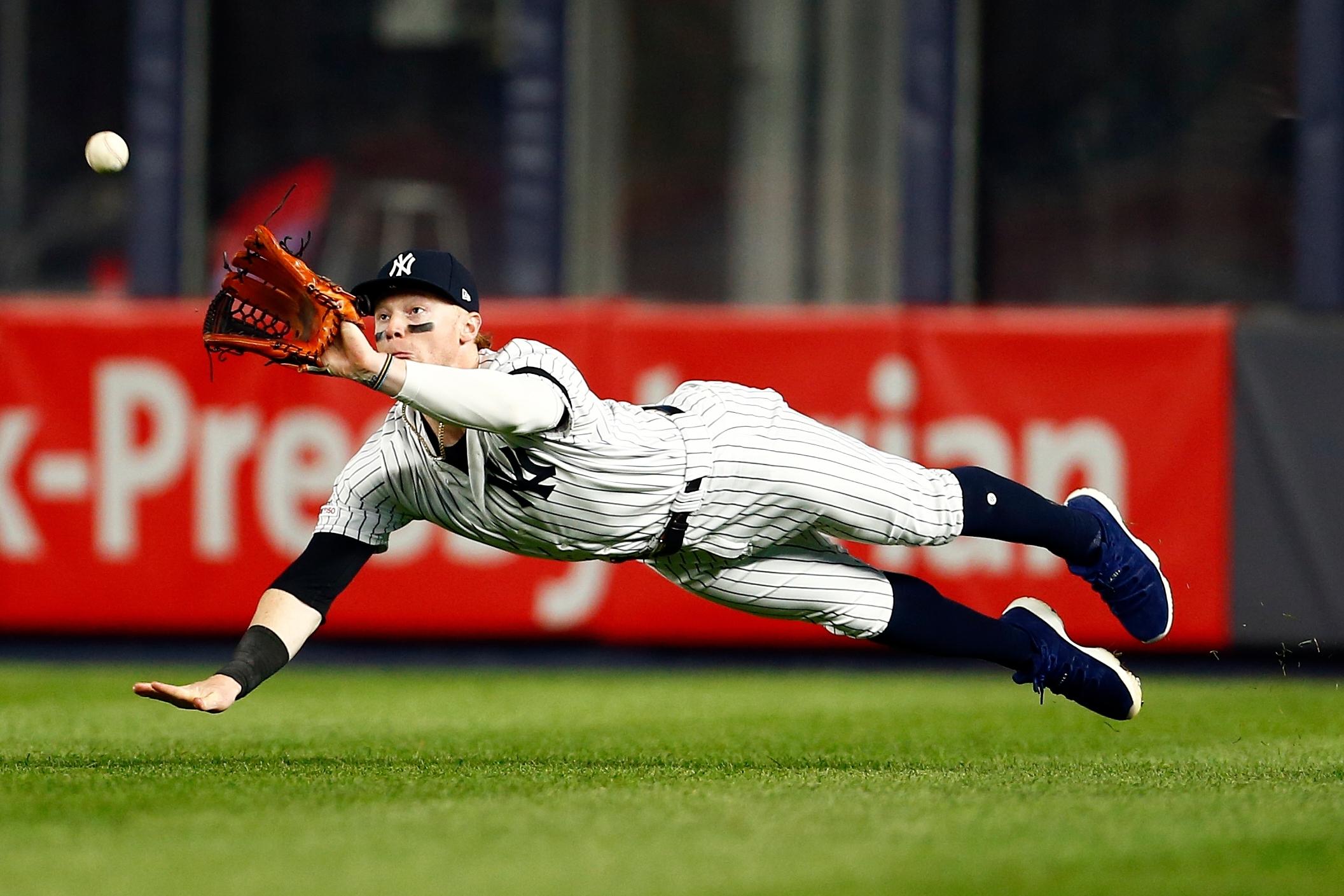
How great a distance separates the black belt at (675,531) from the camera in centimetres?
477

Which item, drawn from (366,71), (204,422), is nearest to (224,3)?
(366,71)

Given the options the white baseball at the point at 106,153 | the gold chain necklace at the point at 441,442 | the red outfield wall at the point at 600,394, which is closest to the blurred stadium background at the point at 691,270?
the red outfield wall at the point at 600,394

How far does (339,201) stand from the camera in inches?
401

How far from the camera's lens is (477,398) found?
418cm

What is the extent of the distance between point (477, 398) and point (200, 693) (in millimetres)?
975

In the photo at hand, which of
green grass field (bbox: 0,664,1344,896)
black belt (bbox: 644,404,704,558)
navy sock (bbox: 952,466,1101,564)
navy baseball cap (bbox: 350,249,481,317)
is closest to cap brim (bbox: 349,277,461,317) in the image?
navy baseball cap (bbox: 350,249,481,317)

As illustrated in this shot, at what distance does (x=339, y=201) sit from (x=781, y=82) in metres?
2.42

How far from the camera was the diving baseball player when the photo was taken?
14.9 ft

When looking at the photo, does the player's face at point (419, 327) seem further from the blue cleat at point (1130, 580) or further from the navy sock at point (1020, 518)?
the blue cleat at point (1130, 580)

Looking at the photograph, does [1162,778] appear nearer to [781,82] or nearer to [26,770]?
[26,770]

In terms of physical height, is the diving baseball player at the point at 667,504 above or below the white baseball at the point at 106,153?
below

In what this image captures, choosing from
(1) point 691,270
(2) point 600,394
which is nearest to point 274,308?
(2) point 600,394

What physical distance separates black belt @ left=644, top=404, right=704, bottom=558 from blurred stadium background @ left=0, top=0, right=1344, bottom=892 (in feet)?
5.05

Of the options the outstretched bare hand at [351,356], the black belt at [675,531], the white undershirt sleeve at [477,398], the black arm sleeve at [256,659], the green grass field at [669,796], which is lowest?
the green grass field at [669,796]
